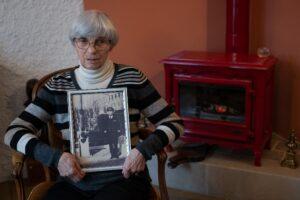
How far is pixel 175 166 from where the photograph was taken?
2.35 m

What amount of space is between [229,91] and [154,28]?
743 millimetres

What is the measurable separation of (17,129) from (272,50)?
5.12 ft

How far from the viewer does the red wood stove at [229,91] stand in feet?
7.06

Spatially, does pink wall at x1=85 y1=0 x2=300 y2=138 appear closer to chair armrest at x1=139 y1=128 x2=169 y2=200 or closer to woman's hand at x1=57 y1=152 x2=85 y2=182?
chair armrest at x1=139 y1=128 x2=169 y2=200

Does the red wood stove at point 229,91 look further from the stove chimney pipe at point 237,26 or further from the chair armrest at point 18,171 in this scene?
the chair armrest at point 18,171

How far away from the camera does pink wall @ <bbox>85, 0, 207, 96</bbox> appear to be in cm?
263

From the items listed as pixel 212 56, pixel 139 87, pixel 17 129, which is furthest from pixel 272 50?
pixel 17 129

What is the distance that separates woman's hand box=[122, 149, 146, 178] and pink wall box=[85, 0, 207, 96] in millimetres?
1309

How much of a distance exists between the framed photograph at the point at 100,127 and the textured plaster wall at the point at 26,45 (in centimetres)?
87

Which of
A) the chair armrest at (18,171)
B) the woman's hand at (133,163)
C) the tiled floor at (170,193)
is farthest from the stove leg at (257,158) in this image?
the chair armrest at (18,171)

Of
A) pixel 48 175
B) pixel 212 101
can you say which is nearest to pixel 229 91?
pixel 212 101

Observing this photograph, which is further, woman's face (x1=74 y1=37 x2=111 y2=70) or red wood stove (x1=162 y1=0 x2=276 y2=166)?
red wood stove (x1=162 y1=0 x2=276 y2=166)

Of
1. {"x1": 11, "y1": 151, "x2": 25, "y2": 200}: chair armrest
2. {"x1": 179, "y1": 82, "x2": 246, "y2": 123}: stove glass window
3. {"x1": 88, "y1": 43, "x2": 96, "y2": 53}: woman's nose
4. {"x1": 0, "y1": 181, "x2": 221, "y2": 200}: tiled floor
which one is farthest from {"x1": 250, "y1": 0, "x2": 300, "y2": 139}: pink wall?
{"x1": 11, "y1": 151, "x2": 25, "y2": 200}: chair armrest

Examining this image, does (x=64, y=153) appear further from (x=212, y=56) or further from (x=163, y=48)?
(x=163, y=48)
